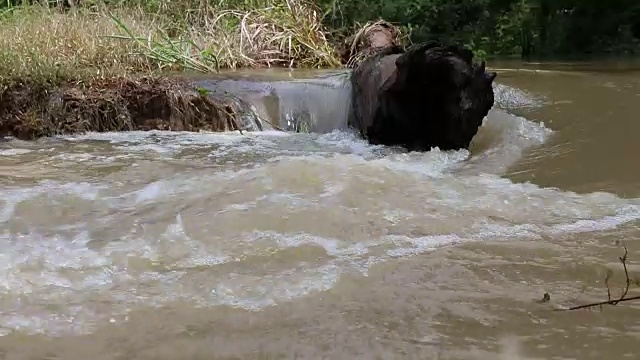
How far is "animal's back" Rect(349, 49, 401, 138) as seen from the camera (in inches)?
197

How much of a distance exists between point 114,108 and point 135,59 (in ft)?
4.45

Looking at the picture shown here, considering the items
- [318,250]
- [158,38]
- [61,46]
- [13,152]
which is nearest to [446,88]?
[318,250]

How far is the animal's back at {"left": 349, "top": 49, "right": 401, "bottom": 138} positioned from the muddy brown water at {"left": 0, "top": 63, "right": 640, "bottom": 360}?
0.49 meters

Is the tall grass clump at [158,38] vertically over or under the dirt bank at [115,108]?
over

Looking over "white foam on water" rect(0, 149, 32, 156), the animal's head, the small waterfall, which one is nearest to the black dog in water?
the animal's head

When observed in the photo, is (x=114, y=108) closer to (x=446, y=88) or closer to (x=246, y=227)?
(x=446, y=88)

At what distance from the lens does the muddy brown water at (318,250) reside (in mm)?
1861

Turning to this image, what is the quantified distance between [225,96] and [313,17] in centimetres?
351

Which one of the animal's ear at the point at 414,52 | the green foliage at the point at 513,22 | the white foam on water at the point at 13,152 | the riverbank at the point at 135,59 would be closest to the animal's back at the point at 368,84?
the animal's ear at the point at 414,52

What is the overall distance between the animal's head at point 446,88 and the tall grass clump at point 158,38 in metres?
2.52

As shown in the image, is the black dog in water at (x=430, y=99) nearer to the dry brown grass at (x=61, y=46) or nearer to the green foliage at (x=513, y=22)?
the dry brown grass at (x=61, y=46)

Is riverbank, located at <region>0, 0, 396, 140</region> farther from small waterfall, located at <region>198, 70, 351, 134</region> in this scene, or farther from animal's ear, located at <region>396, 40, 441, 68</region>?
animal's ear, located at <region>396, 40, 441, 68</region>

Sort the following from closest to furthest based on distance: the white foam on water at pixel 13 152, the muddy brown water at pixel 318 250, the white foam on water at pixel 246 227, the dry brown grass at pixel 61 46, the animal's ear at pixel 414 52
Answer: the muddy brown water at pixel 318 250 → the white foam on water at pixel 246 227 → the animal's ear at pixel 414 52 → the white foam on water at pixel 13 152 → the dry brown grass at pixel 61 46

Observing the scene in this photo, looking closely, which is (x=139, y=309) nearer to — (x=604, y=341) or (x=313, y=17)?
(x=604, y=341)
